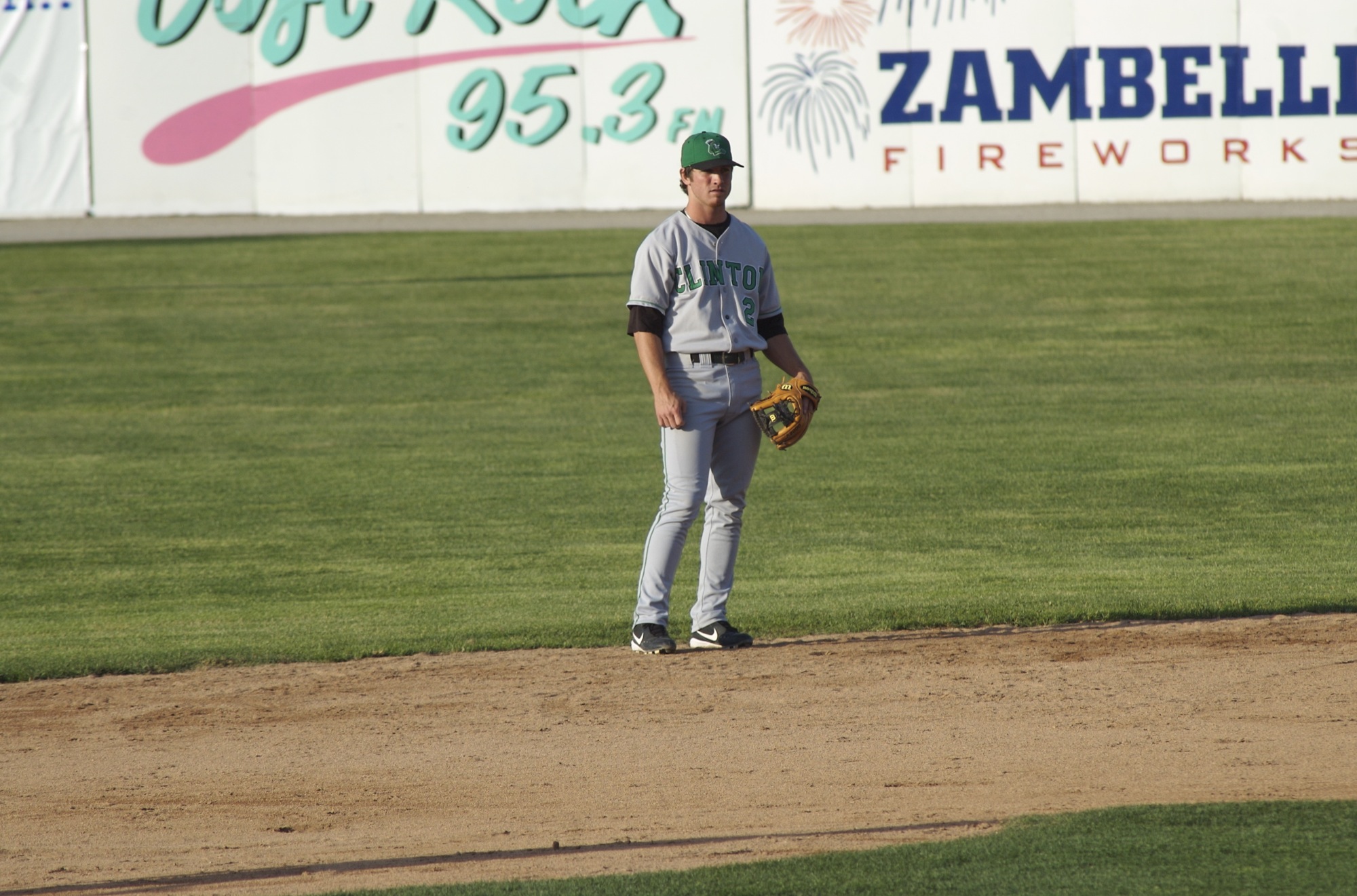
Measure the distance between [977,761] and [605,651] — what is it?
2.03 m

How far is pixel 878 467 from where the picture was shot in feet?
36.6

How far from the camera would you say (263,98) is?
24.1m

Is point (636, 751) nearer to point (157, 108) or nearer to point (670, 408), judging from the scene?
point (670, 408)

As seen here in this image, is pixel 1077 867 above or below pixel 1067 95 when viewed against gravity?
below

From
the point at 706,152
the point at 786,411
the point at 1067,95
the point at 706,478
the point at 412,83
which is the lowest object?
the point at 706,478

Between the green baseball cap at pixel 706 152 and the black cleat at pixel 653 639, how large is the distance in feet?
6.14

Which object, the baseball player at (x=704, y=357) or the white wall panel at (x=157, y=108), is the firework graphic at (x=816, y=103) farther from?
the baseball player at (x=704, y=357)

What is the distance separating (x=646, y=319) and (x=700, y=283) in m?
0.25

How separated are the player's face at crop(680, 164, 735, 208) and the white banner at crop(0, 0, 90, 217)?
66.1 ft

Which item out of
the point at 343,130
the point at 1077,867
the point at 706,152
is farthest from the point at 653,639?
the point at 343,130

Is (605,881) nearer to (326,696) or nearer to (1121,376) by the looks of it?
(326,696)

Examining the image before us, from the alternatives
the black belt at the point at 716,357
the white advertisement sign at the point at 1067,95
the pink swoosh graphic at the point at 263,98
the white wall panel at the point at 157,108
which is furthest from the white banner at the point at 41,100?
the black belt at the point at 716,357

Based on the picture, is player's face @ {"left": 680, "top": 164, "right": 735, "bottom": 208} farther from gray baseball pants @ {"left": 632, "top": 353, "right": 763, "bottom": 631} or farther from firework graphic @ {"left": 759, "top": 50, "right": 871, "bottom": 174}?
firework graphic @ {"left": 759, "top": 50, "right": 871, "bottom": 174}

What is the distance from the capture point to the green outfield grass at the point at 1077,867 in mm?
3846
